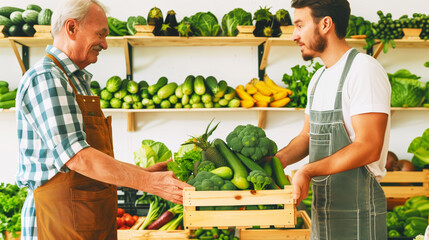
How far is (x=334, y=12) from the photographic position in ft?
5.25

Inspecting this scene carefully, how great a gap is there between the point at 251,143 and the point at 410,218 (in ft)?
5.82

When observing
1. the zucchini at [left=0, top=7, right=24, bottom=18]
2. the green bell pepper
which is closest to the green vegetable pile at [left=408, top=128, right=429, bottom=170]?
the green bell pepper

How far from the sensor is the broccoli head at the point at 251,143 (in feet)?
4.94

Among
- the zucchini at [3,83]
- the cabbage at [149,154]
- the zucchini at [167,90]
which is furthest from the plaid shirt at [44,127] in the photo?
the zucchini at [3,83]

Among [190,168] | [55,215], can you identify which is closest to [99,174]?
[55,215]

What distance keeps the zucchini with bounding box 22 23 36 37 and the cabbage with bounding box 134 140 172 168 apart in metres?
1.33

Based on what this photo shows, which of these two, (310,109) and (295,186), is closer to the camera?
(295,186)

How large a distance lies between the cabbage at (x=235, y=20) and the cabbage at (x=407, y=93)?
1437 mm

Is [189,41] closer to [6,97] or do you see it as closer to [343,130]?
[6,97]

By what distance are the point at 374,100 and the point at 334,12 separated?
44 cm

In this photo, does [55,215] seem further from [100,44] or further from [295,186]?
[295,186]

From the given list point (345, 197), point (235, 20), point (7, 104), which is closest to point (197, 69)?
point (235, 20)

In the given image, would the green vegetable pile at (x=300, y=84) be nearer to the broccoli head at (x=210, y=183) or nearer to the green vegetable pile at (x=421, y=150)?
the green vegetable pile at (x=421, y=150)

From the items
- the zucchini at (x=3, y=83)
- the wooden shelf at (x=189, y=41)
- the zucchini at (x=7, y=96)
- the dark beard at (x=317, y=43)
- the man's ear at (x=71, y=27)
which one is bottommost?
the zucchini at (x=7, y=96)
